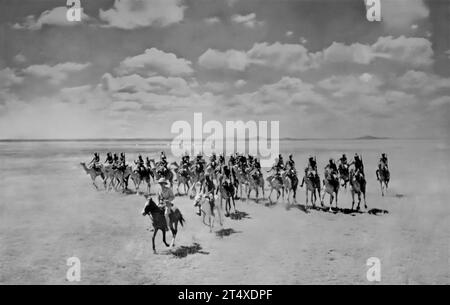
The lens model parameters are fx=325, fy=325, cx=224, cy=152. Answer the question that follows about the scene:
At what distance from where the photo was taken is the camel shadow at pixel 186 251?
9688 mm

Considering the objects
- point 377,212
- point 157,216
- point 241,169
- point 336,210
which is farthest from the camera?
point 241,169

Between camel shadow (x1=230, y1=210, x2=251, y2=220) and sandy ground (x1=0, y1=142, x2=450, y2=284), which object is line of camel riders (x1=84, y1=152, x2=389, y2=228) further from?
sandy ground (x1=0, y1=142, x2=450, y2=284)

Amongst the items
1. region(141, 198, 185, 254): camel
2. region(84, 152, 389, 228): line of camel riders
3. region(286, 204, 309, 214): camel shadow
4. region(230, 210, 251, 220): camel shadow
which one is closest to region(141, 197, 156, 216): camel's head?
region(141, 198, 185, 254): camel

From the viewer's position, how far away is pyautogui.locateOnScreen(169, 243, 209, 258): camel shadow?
969cm

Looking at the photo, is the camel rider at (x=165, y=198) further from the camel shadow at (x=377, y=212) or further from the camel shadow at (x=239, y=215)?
the camel shadow at (x=377, y=212)

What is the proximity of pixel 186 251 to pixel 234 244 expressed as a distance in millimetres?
1598

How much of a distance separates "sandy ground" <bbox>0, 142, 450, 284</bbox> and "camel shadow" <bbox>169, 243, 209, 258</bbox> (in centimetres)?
3

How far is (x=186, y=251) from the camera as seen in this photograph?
9891 mm

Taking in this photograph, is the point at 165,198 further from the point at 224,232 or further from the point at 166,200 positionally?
the point at 224,232

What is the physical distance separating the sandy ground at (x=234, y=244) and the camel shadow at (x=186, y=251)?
0.10 feet

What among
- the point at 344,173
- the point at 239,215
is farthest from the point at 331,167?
the point at 239,215
